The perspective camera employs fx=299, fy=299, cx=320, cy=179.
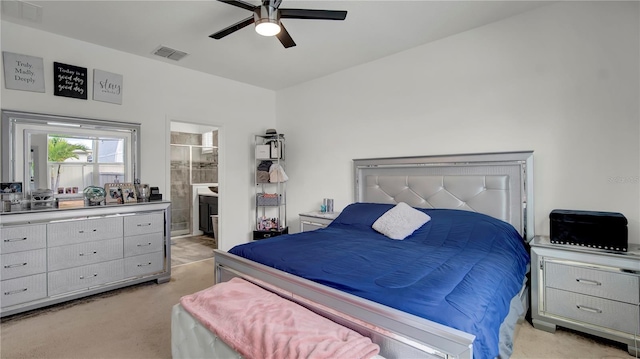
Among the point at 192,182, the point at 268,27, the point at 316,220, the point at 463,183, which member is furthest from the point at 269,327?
the point at 192,182

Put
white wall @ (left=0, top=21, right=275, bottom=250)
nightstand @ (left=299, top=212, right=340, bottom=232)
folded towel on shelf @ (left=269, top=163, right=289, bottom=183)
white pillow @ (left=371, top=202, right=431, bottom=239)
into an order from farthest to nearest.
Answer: folded towel on shelf @ (left=269, top=163, right=289, bottom=183), nightstand @ (left=299, top=212, right=340, bottom=232), white wall @ (left=0, top=21, right=275, bottom=250), white pillow @ (left=371, top=202, right=431, bottom=239)

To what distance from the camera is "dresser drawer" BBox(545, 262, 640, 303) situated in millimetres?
2074

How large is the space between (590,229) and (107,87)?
487cm

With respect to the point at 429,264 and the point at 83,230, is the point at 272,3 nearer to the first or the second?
the point at 429,264

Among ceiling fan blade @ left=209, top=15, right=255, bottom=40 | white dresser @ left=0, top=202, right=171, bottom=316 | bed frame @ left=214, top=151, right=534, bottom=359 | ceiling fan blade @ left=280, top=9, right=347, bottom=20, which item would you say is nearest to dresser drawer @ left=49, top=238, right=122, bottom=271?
white dresser @ left=0, top=202, right=171, bottom=316

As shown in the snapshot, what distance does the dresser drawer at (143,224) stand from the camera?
3.24 m

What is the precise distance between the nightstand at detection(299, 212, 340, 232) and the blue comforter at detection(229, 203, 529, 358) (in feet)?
1.91

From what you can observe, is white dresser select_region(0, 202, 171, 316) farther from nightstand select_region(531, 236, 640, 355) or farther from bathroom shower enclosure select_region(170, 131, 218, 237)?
nightstand select_region(531, 236, 640, 355)

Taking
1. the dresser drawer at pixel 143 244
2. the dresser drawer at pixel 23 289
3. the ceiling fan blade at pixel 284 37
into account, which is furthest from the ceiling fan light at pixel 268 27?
the dresser drawer at pixel 23 289

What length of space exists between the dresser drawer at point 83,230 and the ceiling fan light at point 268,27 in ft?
8.07

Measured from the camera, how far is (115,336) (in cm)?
232

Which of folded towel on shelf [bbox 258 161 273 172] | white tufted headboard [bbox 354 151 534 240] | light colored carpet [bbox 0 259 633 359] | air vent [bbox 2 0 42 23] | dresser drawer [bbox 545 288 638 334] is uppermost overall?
air vent [bbox 2 0 42 23]

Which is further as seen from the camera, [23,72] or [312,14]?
[23,72]

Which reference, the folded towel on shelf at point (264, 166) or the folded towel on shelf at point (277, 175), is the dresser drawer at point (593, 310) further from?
the folded towel on shelf at point (264, 166)
